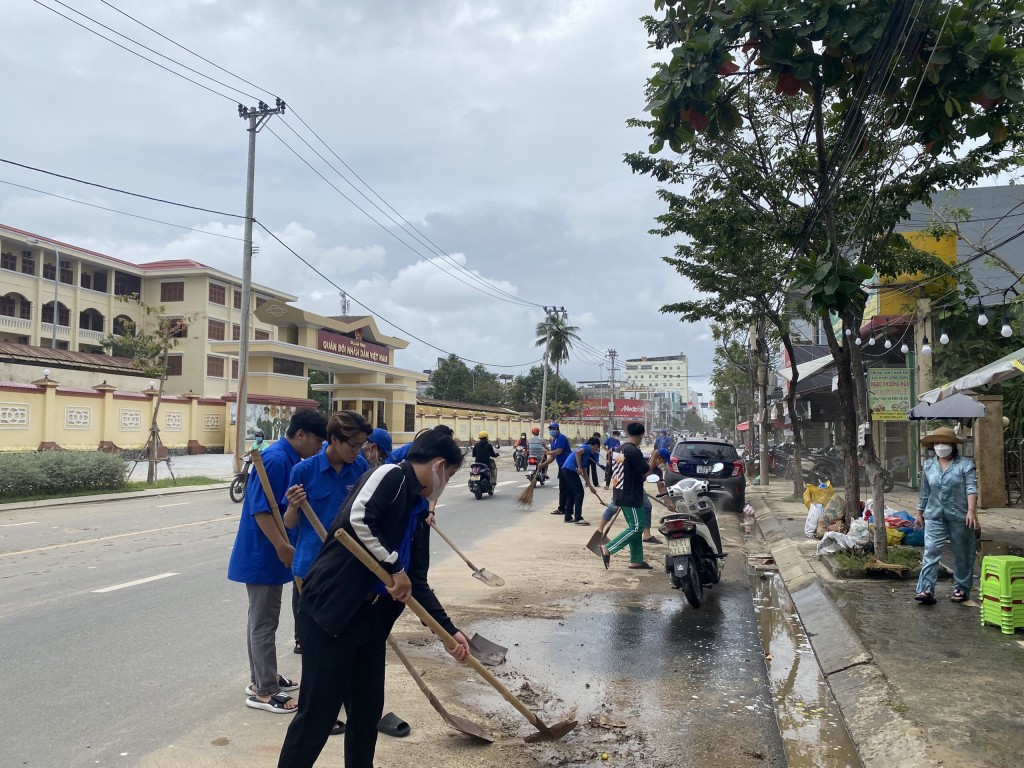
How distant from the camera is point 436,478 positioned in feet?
10.7

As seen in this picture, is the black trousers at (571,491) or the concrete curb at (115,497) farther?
the concrete curb at (115,497)

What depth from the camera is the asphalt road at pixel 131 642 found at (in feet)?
13.1

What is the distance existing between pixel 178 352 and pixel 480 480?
3706cm

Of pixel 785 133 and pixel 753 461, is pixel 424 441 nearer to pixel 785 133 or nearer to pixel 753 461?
pixel 785 133

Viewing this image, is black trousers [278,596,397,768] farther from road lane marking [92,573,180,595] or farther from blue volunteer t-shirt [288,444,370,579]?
road lane marking [92,573,180,595]

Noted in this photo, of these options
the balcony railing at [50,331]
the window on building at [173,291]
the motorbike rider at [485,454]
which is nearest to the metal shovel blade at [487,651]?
the motorbike rider at [485,454]

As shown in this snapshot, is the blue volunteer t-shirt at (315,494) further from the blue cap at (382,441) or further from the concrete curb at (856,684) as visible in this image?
the concrete curb at (856,684)

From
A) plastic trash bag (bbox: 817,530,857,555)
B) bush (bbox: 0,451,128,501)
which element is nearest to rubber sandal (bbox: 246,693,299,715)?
plastic trash bag (bbox: 817,530,857,555)

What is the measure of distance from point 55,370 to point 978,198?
33.0m

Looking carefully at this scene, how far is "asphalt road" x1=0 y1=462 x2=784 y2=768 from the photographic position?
13.1ft

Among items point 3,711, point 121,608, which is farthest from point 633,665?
point 121,608

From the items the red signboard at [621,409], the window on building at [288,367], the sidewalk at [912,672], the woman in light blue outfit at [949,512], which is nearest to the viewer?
the sidewalk at [912,672]

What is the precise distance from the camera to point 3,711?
4152 mm

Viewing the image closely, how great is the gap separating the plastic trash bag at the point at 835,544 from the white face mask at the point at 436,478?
716cm
